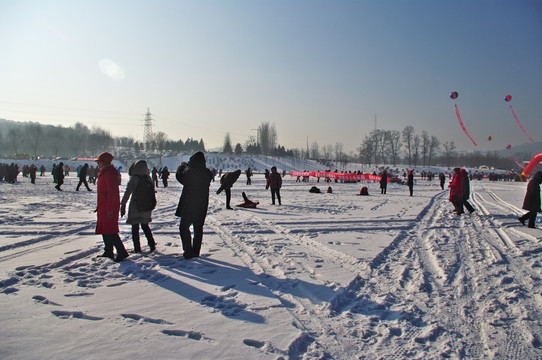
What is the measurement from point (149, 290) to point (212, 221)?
221 inches

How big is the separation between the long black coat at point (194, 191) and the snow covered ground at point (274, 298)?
806 mm

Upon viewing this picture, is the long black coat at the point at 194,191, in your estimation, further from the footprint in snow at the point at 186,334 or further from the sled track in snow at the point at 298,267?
the footprint in snow at the point at 186,334

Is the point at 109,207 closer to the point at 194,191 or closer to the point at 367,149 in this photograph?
the point at 194,191

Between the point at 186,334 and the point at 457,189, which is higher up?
the point at 457,189

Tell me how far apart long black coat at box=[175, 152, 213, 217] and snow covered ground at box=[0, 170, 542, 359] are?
0.81 metres

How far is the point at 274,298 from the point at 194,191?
7.74ft

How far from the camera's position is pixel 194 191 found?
554 centimetres

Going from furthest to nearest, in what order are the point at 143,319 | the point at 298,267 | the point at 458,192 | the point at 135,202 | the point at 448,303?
1. the point at 458,192
2. the point at 135,202
3. the point at 298,267
4. the point at 448,303
5. the point at 143,319

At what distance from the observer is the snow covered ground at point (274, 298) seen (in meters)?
2.83

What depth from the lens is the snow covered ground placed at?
2828 millimetres

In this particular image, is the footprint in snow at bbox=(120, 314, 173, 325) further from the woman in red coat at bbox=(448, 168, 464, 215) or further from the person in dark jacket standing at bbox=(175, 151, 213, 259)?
the woman in red coat at bbox=(448, 168, 464, 215)

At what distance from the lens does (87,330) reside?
301 cm

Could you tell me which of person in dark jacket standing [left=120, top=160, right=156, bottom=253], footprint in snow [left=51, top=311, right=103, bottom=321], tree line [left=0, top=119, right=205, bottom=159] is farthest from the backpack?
tree line [left=0, top=119, right=205, bottom=159]

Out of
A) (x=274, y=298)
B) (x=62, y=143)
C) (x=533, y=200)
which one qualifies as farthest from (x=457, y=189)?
(x=62, y=143)
